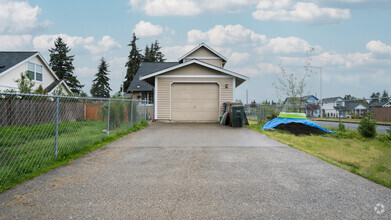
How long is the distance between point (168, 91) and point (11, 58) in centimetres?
1287

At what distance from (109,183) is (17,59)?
65.1ft

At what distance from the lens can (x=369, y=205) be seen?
3.00 meters

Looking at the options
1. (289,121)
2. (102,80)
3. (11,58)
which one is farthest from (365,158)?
(102,80)

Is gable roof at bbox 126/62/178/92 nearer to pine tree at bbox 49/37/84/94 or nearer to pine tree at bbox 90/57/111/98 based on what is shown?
pine tree at bbox 49/37/84/94

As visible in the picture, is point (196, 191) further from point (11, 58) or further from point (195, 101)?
point (11, 58)

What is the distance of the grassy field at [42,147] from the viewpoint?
4.09 meters

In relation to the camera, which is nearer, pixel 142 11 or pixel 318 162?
pixel 318 162

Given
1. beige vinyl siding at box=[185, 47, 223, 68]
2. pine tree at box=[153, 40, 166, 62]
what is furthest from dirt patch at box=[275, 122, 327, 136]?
pine tree at box=[153, 40, 166, 62]

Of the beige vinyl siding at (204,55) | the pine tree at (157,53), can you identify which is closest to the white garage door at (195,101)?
the beige vinyl siding at (204,55)

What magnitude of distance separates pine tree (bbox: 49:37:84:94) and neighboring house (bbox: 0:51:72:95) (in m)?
18.9

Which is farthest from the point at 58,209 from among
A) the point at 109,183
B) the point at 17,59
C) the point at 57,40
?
the point at 57,40

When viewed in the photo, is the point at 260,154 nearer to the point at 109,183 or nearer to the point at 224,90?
the point at 109,183

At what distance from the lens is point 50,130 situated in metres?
5.70

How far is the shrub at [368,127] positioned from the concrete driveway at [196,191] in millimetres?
5155
